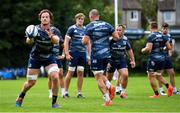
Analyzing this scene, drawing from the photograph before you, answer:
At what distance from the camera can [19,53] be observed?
55.8 m

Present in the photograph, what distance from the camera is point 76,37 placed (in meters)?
18.8

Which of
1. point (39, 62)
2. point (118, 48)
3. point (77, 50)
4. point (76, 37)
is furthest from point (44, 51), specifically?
point (77, 50)

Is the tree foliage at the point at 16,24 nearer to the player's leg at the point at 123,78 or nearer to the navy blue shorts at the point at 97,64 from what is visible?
the player's leg at the point at 123,78

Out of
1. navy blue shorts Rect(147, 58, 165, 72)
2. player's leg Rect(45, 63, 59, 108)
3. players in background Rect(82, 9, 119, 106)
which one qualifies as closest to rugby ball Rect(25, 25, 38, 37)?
player's leg Rect(45, 63, 59, 108)

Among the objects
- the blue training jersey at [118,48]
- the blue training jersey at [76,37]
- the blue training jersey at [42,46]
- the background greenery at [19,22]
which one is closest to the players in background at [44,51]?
the blue training jersey at [42,46]

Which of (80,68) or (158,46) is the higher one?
(158,46)

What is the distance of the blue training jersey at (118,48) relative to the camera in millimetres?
18234

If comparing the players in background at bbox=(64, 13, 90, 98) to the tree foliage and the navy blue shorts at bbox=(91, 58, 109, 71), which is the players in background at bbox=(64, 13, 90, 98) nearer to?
Answer: the navy blue shorts at bbox=(91, 58, 109, 71)

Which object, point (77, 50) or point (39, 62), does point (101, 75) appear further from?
point (77, 50)

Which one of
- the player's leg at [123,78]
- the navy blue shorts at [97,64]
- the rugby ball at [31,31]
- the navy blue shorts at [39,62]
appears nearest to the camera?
the rugby ball at [31,31]

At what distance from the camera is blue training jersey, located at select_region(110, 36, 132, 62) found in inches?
718

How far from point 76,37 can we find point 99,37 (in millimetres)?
3677

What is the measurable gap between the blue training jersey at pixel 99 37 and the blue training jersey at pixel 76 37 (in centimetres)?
347

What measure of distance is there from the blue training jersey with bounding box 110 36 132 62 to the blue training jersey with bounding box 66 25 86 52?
3.32 feet
